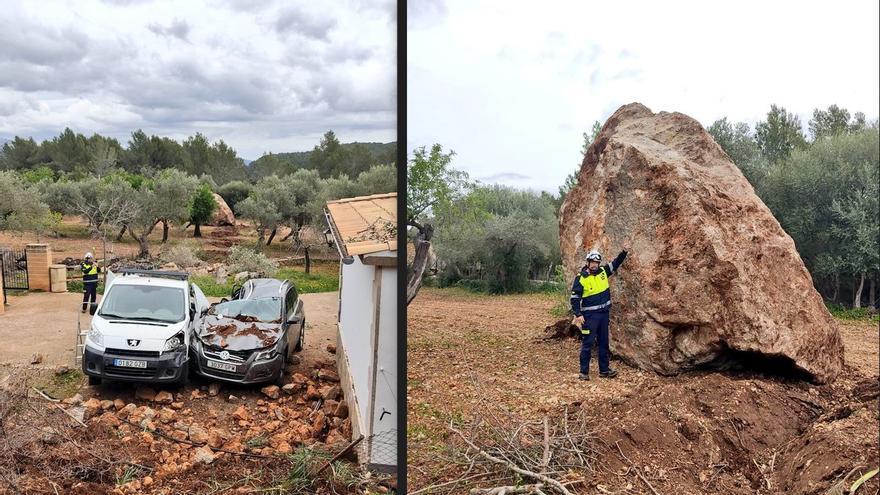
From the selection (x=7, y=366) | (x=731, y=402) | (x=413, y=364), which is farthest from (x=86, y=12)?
(x=731, y=402)

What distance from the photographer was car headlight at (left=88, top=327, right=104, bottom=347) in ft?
6.31

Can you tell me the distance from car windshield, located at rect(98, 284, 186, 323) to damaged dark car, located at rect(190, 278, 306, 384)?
4.2 inches

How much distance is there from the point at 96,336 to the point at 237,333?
448 millimetres

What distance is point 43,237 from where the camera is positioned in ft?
6.27

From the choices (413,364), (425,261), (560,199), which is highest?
(560,199)

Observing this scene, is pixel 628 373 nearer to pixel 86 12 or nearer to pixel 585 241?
pixel 585 241

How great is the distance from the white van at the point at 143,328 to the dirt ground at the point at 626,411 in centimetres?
88

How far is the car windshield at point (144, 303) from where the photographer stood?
196cm

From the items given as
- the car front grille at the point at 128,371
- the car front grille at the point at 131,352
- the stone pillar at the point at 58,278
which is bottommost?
the car front grille at the point at 128,371

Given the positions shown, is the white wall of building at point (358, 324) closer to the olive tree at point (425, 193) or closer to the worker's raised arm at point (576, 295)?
the olive tree at point (425, 193)

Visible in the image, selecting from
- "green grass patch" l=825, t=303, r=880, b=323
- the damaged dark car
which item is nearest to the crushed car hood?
the damaged dark car

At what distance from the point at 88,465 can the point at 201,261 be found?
0.76 meters

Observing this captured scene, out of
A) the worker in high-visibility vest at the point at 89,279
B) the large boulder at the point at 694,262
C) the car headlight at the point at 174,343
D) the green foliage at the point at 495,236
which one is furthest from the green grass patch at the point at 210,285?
the large boulder at the point at 694,262

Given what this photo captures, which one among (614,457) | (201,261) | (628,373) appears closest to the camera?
(201,261)
